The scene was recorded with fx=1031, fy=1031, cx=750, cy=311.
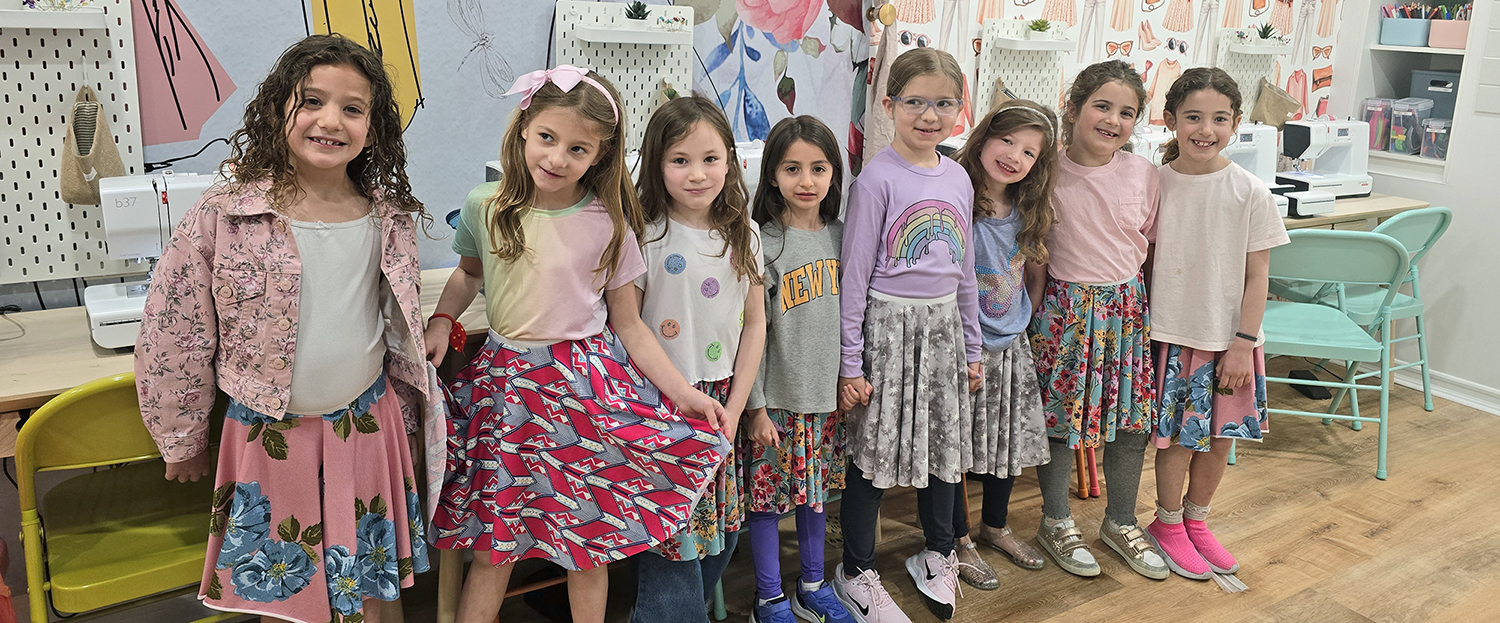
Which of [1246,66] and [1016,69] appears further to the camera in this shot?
[1246,66]

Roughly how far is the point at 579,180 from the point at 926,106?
69 centimetres

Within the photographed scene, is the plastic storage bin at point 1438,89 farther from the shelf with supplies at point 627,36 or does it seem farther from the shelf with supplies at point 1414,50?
the shelf with supplies at point 627,36

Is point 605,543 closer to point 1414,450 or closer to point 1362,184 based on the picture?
point 1414,450

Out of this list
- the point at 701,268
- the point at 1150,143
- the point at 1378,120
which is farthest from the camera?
the point at 1378,120

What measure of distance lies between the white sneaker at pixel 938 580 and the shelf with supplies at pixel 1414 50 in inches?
111

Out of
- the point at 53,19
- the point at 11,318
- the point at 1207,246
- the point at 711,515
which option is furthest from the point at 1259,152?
the point at 11,318

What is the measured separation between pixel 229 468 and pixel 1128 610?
6.06 ft

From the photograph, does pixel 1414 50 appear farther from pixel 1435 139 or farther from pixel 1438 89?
pixel 1435 139

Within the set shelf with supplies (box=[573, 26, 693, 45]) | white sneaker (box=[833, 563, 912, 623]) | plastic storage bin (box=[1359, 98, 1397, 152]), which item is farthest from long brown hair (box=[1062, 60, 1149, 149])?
plastic storage bin (box=[1359, 98, 1397, 152])

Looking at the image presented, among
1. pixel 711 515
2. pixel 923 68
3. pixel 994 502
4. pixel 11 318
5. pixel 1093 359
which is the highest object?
pixel 923 68

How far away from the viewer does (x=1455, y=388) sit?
3.75 metres

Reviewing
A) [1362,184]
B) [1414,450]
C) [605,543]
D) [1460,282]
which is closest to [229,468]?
[605,543]

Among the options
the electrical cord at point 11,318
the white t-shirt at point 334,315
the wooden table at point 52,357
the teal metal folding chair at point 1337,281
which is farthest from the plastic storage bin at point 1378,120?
the electrical cord at point 11,318

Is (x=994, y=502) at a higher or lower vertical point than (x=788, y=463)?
lower
